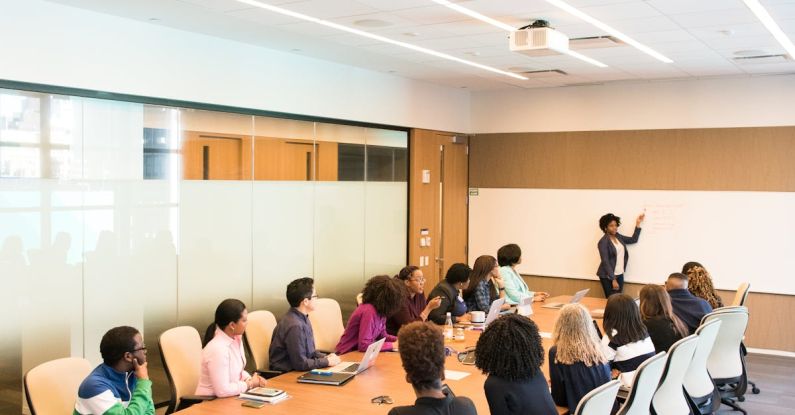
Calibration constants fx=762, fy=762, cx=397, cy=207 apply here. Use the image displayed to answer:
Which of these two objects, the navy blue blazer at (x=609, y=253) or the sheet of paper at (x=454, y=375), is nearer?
the sheet of paper at (x=454, y=375)

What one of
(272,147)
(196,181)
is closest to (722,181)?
(272,147)

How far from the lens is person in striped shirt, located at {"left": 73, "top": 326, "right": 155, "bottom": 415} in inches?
152

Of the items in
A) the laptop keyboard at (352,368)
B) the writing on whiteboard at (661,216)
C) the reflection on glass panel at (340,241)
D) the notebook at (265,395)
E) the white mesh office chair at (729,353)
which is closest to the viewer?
the notebook at (265,395)

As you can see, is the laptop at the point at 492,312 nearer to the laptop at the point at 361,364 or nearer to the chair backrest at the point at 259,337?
the laptop at the point at 361,364

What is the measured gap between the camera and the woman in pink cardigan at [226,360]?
4570 mm

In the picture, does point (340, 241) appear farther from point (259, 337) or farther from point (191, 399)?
point (191, 399)

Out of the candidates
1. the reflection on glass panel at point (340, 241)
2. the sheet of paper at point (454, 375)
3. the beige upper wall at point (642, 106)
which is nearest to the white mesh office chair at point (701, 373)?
the sheet of paper at point (454, 375)

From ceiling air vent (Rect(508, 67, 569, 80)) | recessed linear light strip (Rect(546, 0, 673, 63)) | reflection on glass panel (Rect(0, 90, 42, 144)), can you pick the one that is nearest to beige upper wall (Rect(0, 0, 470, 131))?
reflection on glass panel (Rect(0, 90, 42, 144))

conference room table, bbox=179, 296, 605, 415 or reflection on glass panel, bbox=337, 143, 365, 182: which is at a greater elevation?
reflection on glass panel, bbox=337, 143, 365, 182

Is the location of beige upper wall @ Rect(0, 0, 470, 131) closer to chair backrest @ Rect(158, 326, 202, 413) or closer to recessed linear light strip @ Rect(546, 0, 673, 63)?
chair backrest @ Rect(158, 326, 202, 413)

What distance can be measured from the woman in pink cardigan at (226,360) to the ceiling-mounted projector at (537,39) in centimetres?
318

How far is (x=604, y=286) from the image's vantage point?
10.4 m

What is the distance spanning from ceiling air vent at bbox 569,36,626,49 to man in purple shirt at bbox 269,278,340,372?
11.8 feet

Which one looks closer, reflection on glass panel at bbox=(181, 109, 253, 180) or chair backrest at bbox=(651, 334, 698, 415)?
chair backrest at bbox=(651, 334, 698, 415)
